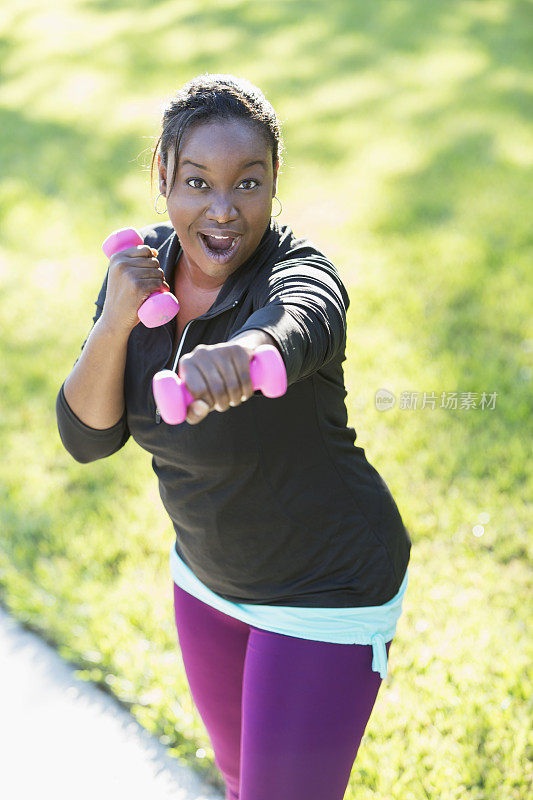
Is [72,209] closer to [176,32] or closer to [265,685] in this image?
[176,32]

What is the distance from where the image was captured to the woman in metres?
1.66

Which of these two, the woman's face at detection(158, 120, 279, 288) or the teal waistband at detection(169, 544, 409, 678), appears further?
the teal waistband at detection(169, 544, 409, 678)

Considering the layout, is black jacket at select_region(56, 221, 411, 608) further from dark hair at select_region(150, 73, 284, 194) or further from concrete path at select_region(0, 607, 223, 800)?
concrete path at select_region(0, 607, 223, 800)

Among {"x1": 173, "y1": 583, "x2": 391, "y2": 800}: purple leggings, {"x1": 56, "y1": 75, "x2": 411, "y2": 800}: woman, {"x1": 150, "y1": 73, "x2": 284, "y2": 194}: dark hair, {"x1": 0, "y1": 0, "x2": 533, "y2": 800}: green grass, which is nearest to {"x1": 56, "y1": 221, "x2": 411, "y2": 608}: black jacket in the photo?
{"x1": 56, "y1": 75, "x2": 411, "y2": 800}: woman

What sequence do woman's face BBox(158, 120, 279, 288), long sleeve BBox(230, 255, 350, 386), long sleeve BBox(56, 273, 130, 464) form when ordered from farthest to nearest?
long sleeve BBox(56, 273, 130, 464)
woman's face BBox(158, 120, 279, 288)
long sleeve BBox(230, 255, 350, 386)

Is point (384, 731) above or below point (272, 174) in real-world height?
below

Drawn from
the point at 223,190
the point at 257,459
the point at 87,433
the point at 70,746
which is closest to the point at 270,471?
the point at 257,459

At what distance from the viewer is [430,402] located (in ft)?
13.9

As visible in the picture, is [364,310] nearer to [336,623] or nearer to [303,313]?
[336,623]

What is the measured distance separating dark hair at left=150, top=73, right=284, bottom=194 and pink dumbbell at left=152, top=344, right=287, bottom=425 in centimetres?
68

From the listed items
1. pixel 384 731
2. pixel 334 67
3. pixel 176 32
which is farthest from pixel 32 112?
pixel 384 731

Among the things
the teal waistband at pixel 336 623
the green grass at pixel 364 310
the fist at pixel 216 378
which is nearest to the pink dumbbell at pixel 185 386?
the fist at pixel 216 378

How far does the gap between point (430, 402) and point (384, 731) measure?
192 centimetres

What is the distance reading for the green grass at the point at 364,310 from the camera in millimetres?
2891
